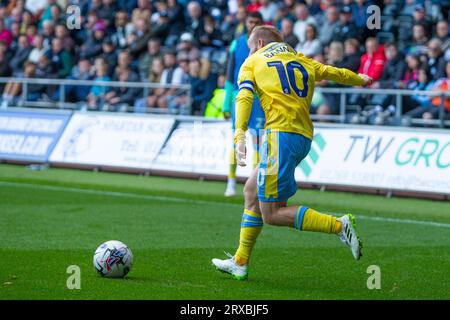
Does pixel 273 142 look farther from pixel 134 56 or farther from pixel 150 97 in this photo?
pixel 134 56

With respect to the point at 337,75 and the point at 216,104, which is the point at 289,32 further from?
the point at 337,75

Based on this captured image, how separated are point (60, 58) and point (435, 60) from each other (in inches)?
415

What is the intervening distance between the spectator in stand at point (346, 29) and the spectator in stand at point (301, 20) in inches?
43.0

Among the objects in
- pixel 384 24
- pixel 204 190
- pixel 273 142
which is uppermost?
pixel 384 24

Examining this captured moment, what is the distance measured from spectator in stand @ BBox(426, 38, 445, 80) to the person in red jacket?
97cm

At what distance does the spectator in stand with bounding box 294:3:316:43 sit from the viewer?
69.1 feet

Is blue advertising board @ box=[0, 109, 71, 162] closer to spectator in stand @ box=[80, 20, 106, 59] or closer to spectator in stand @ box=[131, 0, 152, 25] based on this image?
spectator in stand @ box=[80, 20, 106, 59]

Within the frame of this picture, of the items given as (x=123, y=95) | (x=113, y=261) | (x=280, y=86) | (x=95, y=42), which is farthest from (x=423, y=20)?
(x=113, y=261)

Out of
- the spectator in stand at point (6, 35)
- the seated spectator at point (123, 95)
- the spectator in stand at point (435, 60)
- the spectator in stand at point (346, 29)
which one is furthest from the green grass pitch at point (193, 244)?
the spectator in stand at point (6, 35)

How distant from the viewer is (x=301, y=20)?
838 inches

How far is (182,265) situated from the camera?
31.5 ft

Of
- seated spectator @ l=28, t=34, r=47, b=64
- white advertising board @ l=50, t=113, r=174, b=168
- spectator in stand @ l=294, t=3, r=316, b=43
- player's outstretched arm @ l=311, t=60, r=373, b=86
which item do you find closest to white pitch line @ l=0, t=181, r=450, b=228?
white advertising board @ l=50, t=113, r=174, b=168
